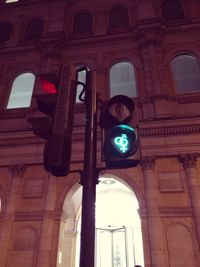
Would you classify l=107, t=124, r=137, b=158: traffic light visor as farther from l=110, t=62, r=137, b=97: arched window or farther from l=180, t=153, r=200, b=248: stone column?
l=110, t=62, r=137, b=97: arched window

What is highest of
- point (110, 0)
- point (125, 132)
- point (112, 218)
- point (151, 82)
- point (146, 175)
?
point (110, 0)

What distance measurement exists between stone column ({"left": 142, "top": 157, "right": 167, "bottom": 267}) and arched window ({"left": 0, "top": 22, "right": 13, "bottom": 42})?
1213 centimetres

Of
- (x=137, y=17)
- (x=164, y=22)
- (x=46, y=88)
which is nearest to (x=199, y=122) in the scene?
(x=164, y=22)

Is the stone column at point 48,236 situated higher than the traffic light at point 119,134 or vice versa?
the stone column at point 48,236

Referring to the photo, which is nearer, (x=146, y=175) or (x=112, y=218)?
(x=146, y=175)

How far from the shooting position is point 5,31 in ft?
53.8

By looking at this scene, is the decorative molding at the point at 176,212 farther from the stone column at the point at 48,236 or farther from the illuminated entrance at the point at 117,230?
the illuminated entrance at the point at 117,230

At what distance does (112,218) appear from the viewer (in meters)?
18.6

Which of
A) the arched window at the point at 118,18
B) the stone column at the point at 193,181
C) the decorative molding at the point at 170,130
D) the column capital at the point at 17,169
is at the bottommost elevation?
the stone column at the point at 193,181

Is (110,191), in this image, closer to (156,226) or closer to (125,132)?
(156,226)

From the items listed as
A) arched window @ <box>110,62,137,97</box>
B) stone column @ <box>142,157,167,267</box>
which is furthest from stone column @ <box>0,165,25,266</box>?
arched window @ <box>110,62,137,97</box>

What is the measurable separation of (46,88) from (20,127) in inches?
403

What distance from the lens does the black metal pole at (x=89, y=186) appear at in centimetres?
165

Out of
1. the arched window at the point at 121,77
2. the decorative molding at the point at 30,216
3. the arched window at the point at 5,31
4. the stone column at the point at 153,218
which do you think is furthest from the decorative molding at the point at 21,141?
the arched window at the point at 5,31
